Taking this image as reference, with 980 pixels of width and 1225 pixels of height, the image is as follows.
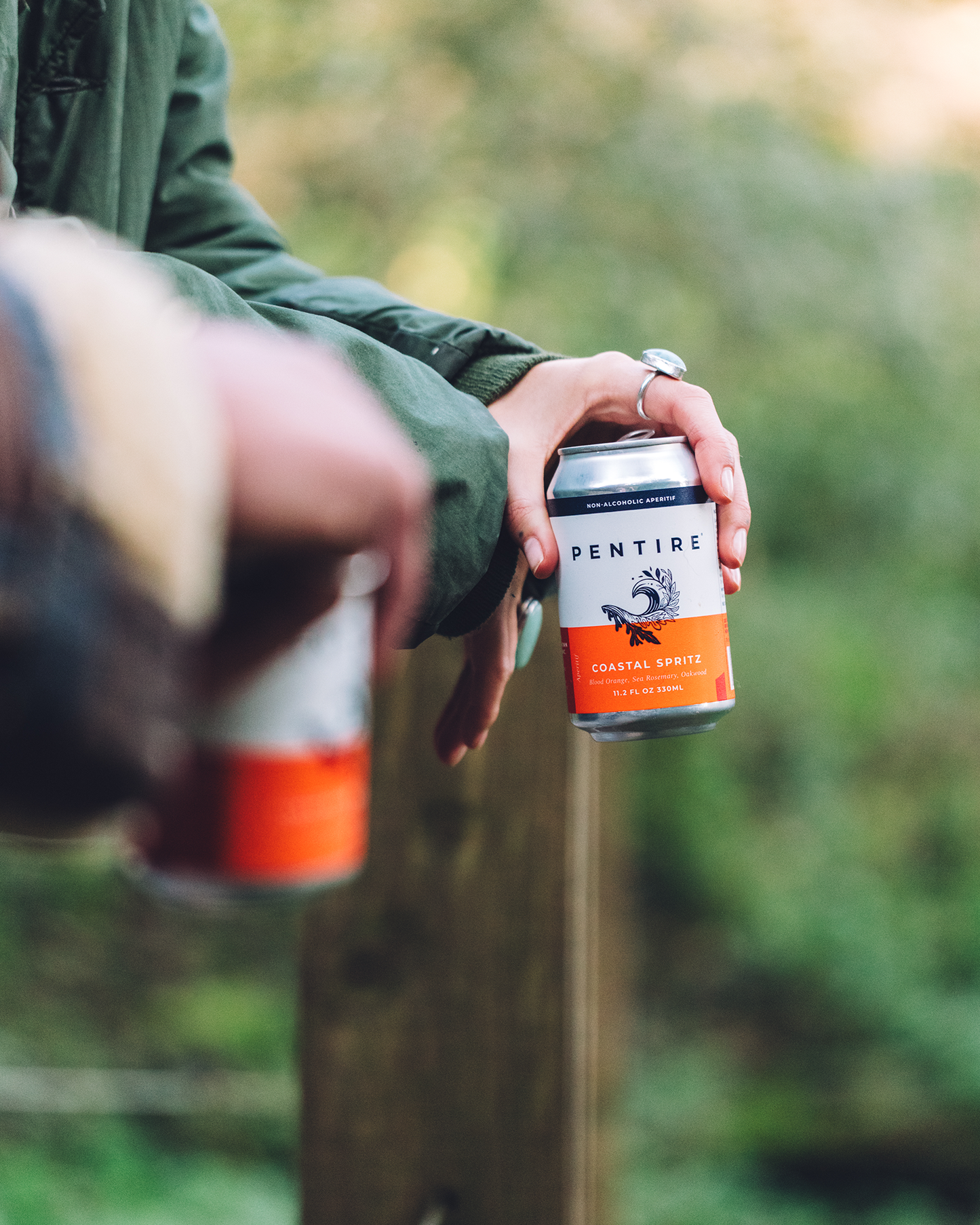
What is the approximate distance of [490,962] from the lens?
54.0 inches

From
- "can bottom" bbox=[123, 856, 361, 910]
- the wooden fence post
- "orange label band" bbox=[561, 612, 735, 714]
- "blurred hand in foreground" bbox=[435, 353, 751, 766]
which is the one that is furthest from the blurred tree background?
"can bottom" bbox=[123, 856, 361, 910]

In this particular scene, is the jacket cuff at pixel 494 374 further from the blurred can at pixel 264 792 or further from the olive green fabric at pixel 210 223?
the blurred can at pixel 264 792

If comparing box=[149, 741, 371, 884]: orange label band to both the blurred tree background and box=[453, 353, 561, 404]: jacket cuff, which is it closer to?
box=[453, 353, 561, 404]: jacket cuff

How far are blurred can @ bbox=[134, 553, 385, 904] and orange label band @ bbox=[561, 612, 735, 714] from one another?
0.40 metres

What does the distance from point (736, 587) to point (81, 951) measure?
499 cm

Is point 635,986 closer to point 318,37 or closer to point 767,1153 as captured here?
point 767,1153

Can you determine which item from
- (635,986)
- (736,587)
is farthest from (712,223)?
(736,587)

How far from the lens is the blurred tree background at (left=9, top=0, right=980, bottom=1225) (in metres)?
4.83

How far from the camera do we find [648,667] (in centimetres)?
93

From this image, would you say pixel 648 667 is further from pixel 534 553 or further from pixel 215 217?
pixel 215 217

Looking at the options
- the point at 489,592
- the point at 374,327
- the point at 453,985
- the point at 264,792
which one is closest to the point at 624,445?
the point at 489,592

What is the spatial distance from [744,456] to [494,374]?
18.0 feet

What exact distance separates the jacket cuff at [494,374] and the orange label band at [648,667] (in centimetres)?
22

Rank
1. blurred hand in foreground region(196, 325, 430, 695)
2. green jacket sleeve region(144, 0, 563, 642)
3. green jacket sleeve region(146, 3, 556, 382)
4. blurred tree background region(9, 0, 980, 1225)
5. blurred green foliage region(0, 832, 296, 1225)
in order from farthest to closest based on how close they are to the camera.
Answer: blurred tree background region(9, 0, 980, 1225) < blurred green foliage region(0, 832, 296, 1225) < green jacket sleeve region(146, 3, 556, 382) < green jacket sleeve region(144, 0, 563, 642) < blurred hand in foreground region(196, 325, 430, 695)
